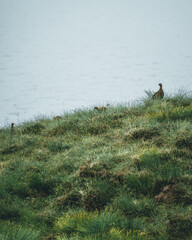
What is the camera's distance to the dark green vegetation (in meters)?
3.92

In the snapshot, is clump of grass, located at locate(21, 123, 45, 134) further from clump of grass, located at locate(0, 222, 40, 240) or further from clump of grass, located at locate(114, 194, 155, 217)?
clump of grass, located at locate(0, 222, 40, 240)

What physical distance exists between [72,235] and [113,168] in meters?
1.67

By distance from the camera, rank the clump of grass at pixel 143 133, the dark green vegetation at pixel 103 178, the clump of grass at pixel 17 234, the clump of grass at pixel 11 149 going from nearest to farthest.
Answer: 1. the clump of grass at pixel 17 234
2. the dark green vegetation at pixel 103 178
3. the clump of grass at pixel 143 133
4. the clump of grass at pixel 11 149

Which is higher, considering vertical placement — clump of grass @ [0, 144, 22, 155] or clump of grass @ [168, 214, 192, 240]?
clump of grass @ [0, 144, 22, 155]

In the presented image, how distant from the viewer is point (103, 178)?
5160mm

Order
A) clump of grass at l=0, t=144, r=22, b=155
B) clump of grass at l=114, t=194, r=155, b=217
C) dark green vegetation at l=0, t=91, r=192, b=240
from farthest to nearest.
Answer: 1. clump of grass at l=0, t=144, r=22, b=155
2. clump of grass at l=114, t=194, r=155, b=217
3. dark green vegetation at l=0, t=91, r=192, b=240

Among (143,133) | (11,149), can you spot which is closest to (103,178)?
(143,133)

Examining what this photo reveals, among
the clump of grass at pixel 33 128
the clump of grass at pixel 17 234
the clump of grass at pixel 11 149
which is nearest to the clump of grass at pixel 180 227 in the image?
the clump of grass at pixel 17 234

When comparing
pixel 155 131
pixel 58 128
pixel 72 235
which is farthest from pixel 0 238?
pixel 58 128

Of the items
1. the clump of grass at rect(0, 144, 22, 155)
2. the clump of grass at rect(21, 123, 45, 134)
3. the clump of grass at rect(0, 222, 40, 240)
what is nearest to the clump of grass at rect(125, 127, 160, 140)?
the clump of grass at rect(0, 144, 22, 155)

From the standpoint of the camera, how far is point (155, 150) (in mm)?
5441

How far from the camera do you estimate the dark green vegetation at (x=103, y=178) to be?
3924mm

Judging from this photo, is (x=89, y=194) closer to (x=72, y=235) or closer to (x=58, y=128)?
(x=72, y=235)

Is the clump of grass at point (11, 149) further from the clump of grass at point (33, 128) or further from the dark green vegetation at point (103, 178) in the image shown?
the clump of grass at point (33, 128)
